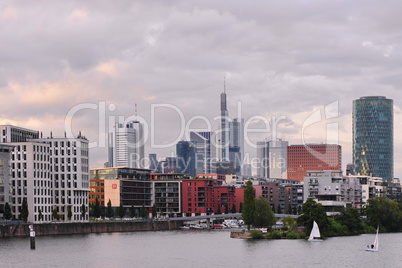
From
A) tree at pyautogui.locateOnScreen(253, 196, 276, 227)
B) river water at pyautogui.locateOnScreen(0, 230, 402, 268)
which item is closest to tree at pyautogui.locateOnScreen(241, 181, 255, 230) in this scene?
tree at pyautogui.locateOnScreen(253, 196, 276, 227)

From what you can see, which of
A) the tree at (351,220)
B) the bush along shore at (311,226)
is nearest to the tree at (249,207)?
the bush along shore at (311,226)

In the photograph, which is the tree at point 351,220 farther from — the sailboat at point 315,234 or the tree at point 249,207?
the sailboat at point 315,234

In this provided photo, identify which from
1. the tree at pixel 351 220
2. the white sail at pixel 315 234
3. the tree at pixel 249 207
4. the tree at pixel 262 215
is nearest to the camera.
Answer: the white sail at pixel 315 234

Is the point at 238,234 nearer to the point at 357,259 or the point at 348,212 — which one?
the point at 348,212

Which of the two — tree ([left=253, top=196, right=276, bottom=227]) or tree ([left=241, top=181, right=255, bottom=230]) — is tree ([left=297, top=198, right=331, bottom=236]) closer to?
tree ([left=241, top=181, right=255, bottom=230])

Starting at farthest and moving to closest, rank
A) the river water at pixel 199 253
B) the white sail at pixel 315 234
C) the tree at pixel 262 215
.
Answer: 1. the tree at pixel 262 215
2. the white sail at pixel 315 234
3. the river water at pixel 199 253

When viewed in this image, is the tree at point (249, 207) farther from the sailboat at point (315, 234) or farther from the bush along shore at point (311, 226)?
the sailboat at point (315, 234)

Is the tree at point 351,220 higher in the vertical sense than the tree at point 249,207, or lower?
lower

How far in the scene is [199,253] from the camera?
139750 mm

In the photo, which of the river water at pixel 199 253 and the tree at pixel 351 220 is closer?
the river water at pixel 199 253

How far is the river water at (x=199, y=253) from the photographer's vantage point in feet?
398

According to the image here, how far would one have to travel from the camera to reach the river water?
121 m

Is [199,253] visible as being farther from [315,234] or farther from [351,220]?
[351,220]

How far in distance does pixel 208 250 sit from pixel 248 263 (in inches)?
1059
